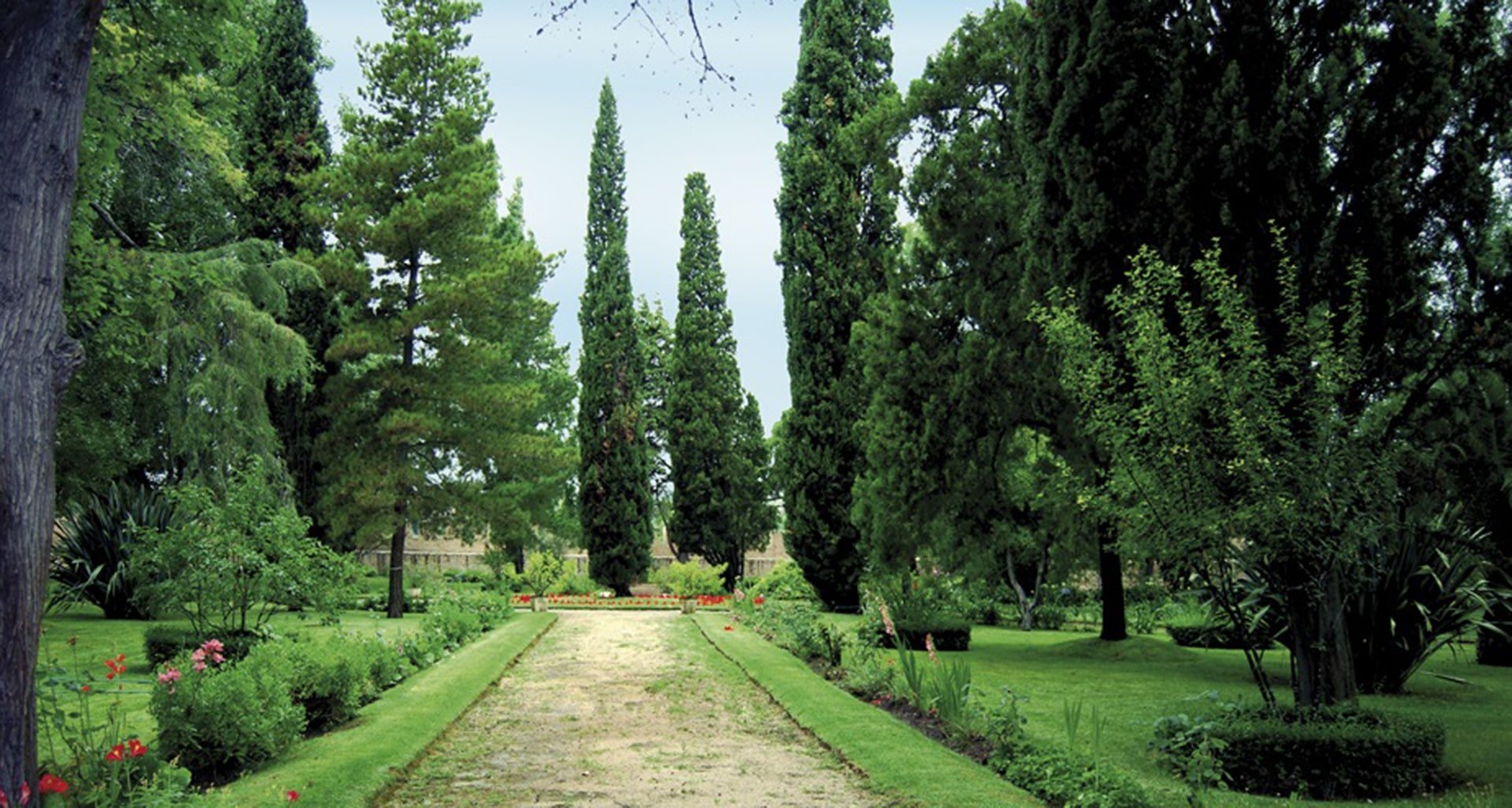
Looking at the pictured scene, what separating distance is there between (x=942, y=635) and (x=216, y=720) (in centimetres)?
1097

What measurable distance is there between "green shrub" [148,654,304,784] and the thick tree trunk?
1.99m

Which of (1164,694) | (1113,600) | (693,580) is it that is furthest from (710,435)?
(1164,694)

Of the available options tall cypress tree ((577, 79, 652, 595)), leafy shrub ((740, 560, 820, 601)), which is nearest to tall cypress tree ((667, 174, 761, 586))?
tall cypress tree ((577, 79, 652, 595))

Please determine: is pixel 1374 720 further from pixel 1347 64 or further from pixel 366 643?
pixel 366 643

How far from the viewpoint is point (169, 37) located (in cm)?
815

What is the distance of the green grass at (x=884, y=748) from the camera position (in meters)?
6.50

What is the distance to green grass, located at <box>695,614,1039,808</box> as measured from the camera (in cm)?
650

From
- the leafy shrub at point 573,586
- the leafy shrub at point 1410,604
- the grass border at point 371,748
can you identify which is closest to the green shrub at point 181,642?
the grass border at point 371,748

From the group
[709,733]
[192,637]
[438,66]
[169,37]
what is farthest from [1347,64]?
[438,66]

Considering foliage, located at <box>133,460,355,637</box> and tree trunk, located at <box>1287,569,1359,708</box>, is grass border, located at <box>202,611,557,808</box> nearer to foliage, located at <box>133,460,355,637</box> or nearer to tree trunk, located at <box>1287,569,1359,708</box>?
foliage, located at <box>133,460,355,637</box>

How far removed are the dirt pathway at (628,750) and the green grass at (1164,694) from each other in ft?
6.95

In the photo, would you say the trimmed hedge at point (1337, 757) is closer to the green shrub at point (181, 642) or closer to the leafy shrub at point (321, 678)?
the leafy shrub at point (321, 678)

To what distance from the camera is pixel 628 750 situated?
27.1 feet

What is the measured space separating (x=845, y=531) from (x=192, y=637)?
16.3m
